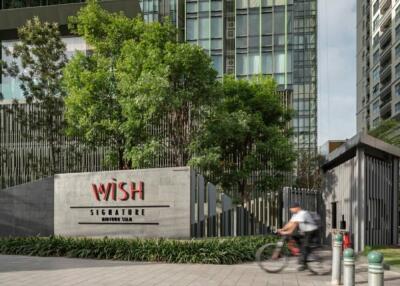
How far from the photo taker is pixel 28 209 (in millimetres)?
19734

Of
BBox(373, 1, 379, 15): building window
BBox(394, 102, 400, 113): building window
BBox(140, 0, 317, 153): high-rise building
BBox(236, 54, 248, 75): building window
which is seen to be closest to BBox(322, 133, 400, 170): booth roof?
BBox(140, 0, 317, 153): high-rise building

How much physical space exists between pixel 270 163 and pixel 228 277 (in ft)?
45.4

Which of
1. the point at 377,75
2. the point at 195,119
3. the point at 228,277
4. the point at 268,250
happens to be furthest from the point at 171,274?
the point at 377,75

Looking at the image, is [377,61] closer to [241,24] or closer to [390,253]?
[241,24]

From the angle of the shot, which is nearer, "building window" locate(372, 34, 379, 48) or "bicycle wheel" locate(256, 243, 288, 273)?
"bicycle wheel" locate(256, 243, 288, 273)

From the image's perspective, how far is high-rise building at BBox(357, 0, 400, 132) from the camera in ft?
243

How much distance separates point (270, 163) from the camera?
2458cm

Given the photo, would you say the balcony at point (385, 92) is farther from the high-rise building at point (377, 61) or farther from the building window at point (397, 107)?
the building window at point (397, 107)

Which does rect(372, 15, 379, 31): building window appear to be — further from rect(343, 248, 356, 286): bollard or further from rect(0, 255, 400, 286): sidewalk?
rect(343, 248, 356, 286): bollard

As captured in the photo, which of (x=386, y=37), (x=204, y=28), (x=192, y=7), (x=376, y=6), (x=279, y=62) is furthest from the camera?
(x=376, y=6)

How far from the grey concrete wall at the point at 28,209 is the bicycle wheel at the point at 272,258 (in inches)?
392

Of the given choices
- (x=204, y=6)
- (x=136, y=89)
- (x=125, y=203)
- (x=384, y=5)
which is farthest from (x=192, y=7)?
(x=384, y=5)

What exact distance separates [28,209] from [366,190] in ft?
40.7

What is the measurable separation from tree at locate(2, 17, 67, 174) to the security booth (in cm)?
1421
